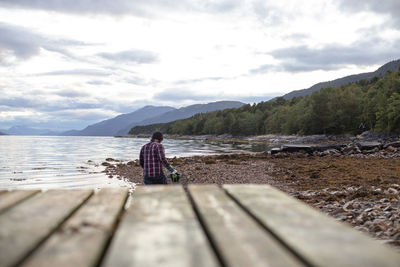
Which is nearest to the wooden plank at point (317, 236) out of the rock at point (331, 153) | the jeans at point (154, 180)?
the jeans at point (154, 180)

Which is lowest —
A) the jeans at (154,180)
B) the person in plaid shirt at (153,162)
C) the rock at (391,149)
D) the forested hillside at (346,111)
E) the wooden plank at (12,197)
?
the rock at (391,149)

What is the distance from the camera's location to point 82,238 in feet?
4.68

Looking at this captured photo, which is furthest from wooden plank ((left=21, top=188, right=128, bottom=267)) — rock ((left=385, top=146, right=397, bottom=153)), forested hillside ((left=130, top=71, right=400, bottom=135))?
forested hillside ((left=130, top=71, right=400, bottom=135))

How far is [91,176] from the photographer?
2031cm

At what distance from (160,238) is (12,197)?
1.39m

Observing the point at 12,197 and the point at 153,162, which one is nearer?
the point at 12,197

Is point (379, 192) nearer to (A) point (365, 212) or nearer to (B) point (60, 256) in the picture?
(A) point (365, 212)

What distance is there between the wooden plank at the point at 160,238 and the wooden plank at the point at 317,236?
1.28ft

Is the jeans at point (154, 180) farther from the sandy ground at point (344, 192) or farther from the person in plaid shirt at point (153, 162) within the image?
the sandy ground at point (344, 192)

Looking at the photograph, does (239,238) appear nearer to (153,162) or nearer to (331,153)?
(153,162)

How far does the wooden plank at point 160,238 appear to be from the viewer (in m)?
1.21

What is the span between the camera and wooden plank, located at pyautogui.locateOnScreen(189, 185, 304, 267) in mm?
1203

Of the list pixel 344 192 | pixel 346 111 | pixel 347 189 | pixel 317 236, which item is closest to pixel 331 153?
pixel 347 189

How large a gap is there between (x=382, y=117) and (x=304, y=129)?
29.8 metres
